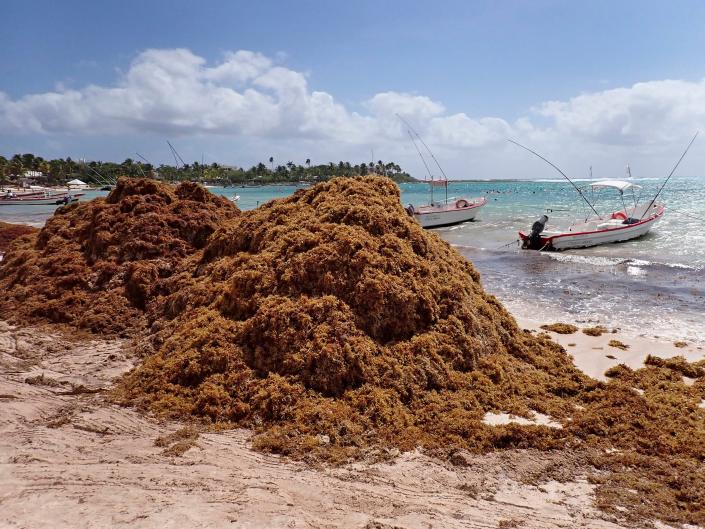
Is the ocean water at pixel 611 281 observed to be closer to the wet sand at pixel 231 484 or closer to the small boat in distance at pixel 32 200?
the wet sand at pixel 231 484

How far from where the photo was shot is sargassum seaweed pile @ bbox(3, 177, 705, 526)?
5168mm

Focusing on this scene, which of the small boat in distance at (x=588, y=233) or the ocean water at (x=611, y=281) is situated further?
the small boat in distance at (x=588, y=233)

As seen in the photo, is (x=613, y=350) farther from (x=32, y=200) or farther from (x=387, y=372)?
(x=32, y=200)

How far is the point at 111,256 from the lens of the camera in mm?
10930

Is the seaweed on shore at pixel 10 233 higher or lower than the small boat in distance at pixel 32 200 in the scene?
lower

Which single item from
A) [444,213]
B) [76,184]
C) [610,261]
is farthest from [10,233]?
[76,184]

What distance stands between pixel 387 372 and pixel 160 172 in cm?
13223

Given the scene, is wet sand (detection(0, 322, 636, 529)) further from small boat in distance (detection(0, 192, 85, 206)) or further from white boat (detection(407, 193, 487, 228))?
small boat in distance (detection(0, 192, 85, 206))

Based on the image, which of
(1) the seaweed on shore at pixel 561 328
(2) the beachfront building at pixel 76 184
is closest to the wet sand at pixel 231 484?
(1) the seaweed on shore at pixel 561 328

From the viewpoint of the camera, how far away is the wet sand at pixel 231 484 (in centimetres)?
385

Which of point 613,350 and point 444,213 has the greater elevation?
point 444,213

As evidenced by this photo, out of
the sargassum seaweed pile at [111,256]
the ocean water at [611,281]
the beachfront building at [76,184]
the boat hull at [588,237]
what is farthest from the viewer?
the beachfront building at [76,184]

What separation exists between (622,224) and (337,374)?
2467 centimetres

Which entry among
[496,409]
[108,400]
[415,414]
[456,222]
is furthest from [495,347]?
[456,222]
